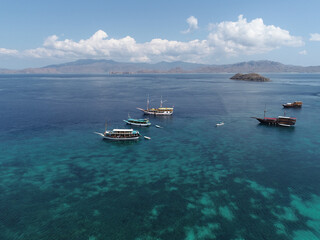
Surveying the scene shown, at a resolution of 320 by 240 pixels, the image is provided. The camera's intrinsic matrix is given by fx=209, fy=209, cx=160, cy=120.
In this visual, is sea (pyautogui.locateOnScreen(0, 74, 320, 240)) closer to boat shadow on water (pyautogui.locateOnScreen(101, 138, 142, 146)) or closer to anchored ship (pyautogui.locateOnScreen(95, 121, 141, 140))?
boat shadow on water (pyautogui.locateOnScreen(101, 138, 142, 146))

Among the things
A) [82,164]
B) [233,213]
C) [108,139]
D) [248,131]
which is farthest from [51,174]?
[248,131]

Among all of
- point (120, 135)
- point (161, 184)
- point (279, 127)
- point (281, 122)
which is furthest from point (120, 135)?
point (281, 122)

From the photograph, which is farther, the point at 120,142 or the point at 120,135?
the point at 120,135

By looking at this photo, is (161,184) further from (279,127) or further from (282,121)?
(282,121)

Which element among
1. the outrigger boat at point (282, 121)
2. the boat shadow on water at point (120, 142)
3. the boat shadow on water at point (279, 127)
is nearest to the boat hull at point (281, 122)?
the outrigger boat at point (282, 121)

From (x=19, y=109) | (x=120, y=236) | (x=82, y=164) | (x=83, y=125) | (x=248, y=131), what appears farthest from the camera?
(x=19, y=109)

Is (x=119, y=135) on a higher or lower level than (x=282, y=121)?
lower

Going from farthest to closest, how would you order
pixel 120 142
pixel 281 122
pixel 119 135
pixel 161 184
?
1. pixel 281 122
2. pixel 119 135
3. pixel 120 142
4. pixel 161 184

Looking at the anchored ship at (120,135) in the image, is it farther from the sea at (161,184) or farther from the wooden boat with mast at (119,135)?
the sea at (161,184)

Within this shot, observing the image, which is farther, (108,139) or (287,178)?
(108,139)

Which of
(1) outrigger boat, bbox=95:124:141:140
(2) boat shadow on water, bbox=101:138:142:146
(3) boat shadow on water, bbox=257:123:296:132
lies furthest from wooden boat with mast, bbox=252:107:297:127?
(1) outrigger boat, bbox=95:124:141:140

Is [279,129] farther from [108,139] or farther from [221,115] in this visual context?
[108,139]
